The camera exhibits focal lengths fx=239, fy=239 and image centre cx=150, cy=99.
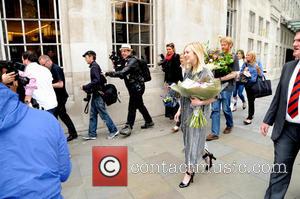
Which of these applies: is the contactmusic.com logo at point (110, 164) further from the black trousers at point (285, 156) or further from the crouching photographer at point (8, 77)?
the black trousers at point (285, 156)

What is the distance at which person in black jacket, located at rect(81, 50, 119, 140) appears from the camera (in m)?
4.61

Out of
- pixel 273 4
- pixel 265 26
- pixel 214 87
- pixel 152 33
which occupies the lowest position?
pixel 214 87

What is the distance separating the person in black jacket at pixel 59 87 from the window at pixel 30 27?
83 cm

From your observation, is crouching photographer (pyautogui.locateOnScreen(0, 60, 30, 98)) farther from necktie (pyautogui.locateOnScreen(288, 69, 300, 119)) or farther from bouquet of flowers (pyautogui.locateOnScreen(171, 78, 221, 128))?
necktie (pyautogui.locateOnScreen(288, 69, 300, 119))

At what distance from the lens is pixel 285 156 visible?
243 centimetres

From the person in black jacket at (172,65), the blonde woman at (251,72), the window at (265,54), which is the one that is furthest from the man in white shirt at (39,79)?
the window at (265,54)

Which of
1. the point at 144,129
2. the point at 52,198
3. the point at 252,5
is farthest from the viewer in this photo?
the point at 252,5

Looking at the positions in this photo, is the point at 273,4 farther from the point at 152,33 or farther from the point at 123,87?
the point at 123,87

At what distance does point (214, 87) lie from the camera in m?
2.80

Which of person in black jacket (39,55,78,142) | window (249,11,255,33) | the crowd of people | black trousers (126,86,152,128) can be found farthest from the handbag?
window (249,11,255,33)

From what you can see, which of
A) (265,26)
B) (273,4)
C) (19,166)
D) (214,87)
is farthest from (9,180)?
(273,4)

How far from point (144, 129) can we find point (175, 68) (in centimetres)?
166

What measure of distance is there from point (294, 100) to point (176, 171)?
193 cm

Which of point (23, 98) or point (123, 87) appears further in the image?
point (123, 87)
